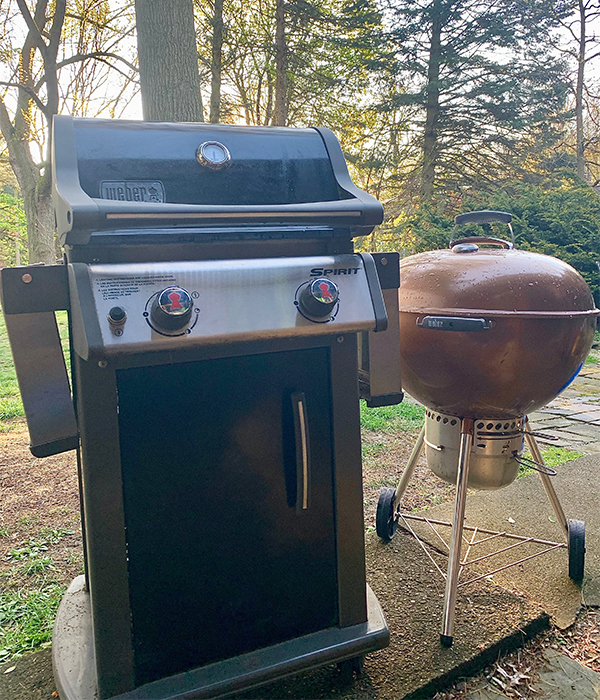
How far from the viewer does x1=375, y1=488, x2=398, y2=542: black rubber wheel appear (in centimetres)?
211

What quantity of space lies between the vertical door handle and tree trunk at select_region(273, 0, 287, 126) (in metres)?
10.5

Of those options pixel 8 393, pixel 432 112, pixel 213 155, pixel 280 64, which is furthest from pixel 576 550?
pixel 432 112

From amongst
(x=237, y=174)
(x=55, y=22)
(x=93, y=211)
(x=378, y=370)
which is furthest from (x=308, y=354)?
(x=55, y=22)

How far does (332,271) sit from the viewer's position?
1.29m

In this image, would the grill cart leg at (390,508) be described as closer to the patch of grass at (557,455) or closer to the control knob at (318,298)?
the control knob at (318,298)

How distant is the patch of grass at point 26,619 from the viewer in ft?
5.58

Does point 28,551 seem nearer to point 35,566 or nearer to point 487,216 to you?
point 35,566

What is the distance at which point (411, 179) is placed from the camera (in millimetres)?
13273

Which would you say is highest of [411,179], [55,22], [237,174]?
[55,22]

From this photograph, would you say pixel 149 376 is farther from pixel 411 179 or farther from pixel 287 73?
pixel 411 179

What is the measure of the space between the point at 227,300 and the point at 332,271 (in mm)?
279

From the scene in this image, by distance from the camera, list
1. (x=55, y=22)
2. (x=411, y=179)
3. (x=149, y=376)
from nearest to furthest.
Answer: (x=149, y=376), (x=55, y=22), (x=411, y=179)

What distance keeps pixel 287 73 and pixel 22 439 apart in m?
10.0

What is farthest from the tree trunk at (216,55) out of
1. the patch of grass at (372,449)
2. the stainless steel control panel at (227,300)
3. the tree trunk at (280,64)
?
the stainless steel control panel at (227,300)
